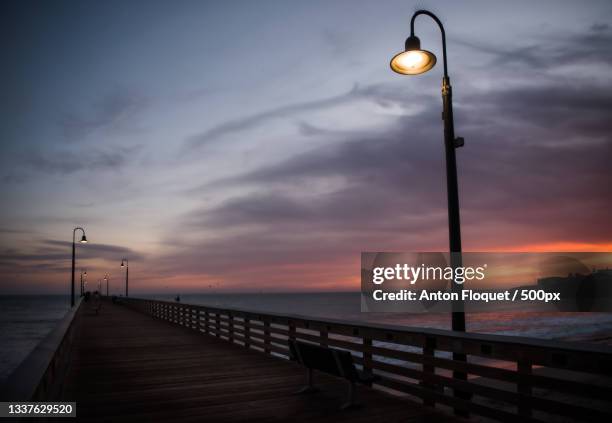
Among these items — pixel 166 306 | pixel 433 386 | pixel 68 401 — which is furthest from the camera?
pixel 166 306

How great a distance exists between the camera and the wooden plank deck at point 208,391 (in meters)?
5.49

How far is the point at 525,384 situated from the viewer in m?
4.55

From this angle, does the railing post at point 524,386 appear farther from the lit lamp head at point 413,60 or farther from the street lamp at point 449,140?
the lit lamp head at point 413,60

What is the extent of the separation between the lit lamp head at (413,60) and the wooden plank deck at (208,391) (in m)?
4.90

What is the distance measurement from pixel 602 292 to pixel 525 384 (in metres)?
162

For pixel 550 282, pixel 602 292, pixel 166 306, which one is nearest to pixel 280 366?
pixel 166 306

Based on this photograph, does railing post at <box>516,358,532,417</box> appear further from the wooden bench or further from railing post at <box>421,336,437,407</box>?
the wooden bench

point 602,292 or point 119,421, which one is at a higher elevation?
point 119,421

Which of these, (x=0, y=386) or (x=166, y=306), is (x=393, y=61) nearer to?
(x=0, y=386)

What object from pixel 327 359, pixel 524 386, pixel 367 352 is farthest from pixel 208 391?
pixel 524 386

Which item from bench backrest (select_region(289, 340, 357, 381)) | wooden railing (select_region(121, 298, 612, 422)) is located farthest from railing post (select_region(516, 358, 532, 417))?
bench backrest (select_region(289, 340, 357, 381))

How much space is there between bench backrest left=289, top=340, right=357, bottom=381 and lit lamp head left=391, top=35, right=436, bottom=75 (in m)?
4.33

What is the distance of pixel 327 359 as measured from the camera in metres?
5.80

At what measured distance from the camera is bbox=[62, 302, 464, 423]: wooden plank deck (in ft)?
18.0
